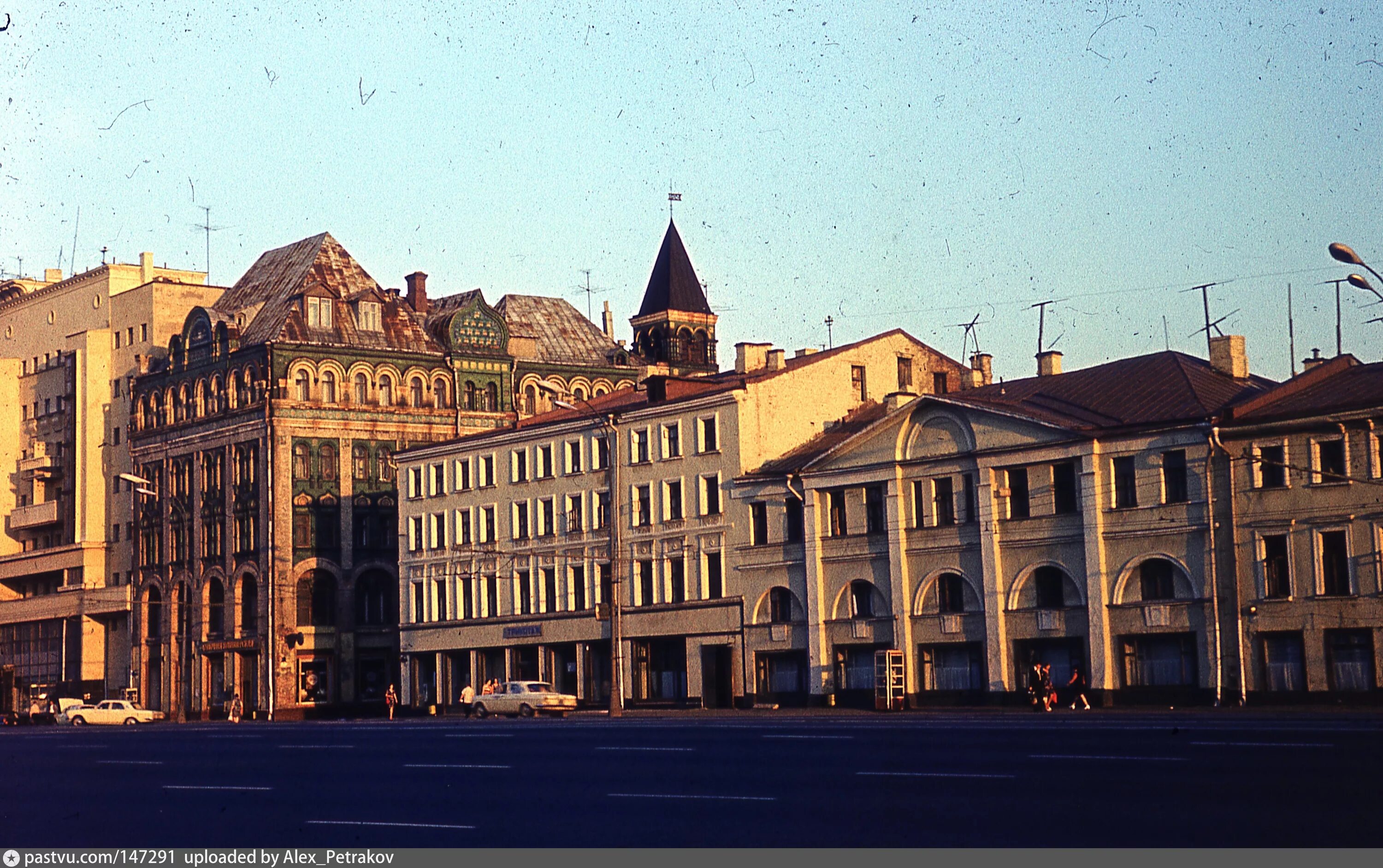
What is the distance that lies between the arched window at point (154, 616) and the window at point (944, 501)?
182 ft

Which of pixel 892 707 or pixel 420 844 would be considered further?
pixel 892 707

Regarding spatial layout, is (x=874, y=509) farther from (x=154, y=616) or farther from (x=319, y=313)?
(x=154, y=616)

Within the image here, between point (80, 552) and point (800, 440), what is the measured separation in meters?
56.6

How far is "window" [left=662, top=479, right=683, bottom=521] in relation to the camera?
7494cm

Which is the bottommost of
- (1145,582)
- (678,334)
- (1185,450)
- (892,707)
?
(892,707)

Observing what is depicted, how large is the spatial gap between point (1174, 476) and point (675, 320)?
57.4m

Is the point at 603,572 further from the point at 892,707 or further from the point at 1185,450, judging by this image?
the point at 1185,450

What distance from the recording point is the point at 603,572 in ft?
256

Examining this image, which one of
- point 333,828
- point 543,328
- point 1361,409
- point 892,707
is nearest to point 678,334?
point 543,328

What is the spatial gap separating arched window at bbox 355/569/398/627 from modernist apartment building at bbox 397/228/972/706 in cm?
993

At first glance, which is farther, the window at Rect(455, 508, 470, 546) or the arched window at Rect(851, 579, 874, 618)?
the window at Rect(455, 508, 470, 546)

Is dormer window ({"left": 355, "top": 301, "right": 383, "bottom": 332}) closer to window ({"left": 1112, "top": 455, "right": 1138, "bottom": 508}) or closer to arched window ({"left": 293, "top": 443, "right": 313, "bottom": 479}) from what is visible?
arched window ({"left": 293, "top": 443, "right": 313, "bottom": 479})

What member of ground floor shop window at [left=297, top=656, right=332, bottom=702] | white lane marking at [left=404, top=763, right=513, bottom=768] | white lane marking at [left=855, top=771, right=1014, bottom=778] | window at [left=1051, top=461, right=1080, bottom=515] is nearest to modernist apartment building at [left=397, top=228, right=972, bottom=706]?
ground floor shop window at [left=297, top=656, right=332, bottom=702]

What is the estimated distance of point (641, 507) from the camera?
3022 inches
